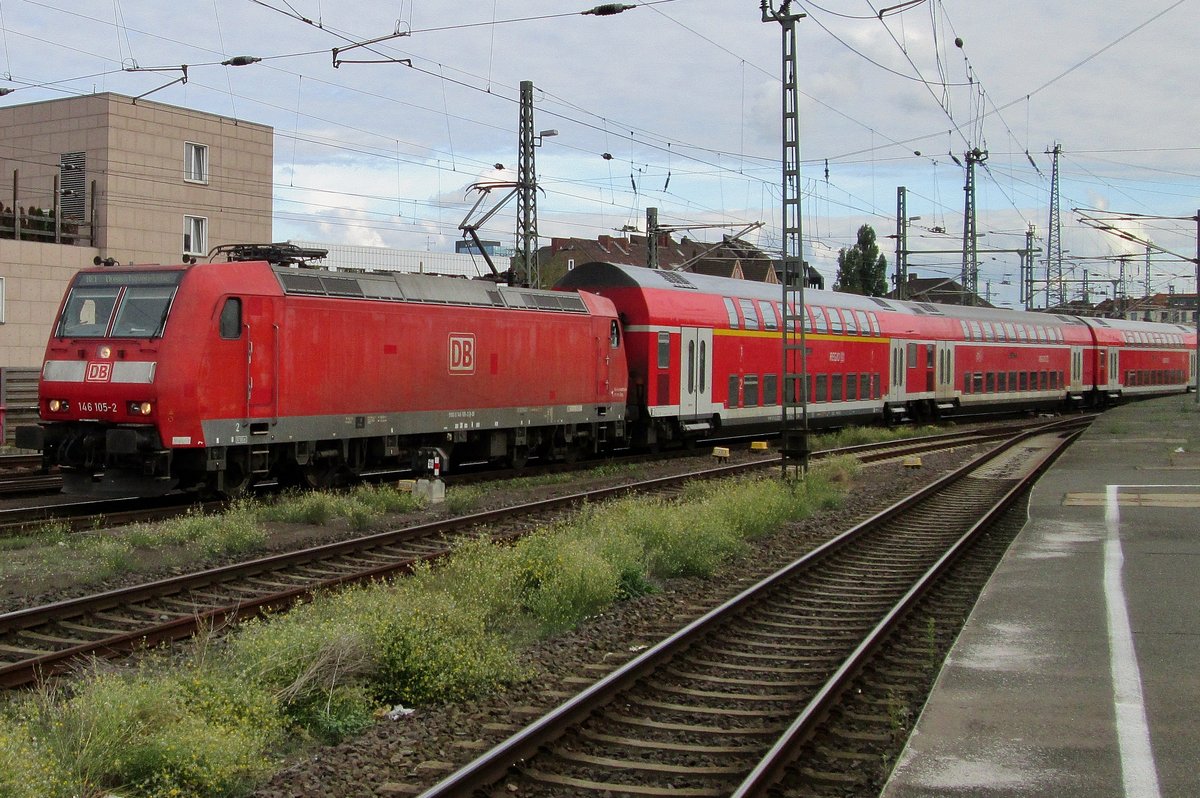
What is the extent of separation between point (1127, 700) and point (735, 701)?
243cm

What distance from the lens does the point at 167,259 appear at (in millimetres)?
36000

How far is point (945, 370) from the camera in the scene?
37500mm

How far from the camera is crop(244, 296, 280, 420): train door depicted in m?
15.4

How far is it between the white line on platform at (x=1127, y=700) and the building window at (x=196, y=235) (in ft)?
101

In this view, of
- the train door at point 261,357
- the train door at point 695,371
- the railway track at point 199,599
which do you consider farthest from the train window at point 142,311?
the train door at point 695,371

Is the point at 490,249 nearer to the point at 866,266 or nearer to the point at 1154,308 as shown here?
the point at 866,266

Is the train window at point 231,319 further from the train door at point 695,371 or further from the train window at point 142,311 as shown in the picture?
the train door at point 695,371

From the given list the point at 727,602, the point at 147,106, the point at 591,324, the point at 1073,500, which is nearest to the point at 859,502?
the point at 1073,500

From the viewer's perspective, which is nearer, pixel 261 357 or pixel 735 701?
pixel 735 701

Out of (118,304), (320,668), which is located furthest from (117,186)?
(320,668)

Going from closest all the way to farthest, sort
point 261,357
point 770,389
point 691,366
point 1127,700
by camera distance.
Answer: point 1127,700
point 261,357
point 691,366
point 770,389

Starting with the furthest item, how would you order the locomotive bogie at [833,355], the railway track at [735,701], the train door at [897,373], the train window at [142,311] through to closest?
the train door at [897,373], the locomotive bogie at [833,355], the train window at [142,311], the railway track at [735,701]

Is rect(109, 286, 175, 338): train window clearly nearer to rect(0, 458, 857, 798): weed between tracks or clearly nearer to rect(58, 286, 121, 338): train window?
rect(58, 286, 121, 338): train window

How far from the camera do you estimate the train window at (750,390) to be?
2691cm
